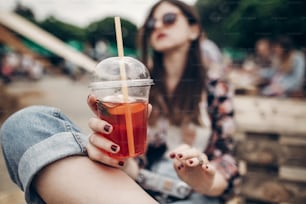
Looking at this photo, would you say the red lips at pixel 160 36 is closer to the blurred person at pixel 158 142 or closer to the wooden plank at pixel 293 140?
the blurred person at pixel 158 142

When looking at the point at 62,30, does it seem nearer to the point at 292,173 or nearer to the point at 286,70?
the point at 292,173

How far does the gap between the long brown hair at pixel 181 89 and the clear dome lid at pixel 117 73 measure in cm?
76

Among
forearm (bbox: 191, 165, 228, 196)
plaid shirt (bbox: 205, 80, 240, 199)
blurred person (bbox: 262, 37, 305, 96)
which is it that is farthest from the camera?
blurred person (bbox: 262, 37, 305, 96)

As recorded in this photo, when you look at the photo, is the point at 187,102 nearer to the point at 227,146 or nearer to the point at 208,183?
the point at 227,146

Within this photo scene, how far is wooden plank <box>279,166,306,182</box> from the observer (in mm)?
1572

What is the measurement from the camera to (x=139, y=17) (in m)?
1.67

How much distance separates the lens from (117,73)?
74 cm

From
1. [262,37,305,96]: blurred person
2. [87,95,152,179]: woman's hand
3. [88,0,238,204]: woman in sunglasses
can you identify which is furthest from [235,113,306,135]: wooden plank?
[87,95,152,179]: woman's hand

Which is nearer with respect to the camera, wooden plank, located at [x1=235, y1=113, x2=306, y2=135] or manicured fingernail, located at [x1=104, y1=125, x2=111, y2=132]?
manicured fingernail, located at [x1=104, y1=125, x2=111, y2=132]

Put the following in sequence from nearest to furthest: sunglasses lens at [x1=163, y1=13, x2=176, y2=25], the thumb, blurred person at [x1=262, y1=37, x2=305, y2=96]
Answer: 1. the thumb
2. sunglasses lens at [x1=163, y1=13, x2=176, y2=25]
3. blurred person at [x1=262, y1=37, x2=305, y2=96]

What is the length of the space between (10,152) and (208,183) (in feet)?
1.41

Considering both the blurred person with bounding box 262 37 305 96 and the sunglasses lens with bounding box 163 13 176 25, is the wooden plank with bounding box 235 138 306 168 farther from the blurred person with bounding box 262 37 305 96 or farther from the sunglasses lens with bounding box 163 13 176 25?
the blurred person with bounding box 262 37 305 96

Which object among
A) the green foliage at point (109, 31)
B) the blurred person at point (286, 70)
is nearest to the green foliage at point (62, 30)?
the green foliage at point (109, 31)

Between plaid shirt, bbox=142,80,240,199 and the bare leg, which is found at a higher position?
the bare leg
